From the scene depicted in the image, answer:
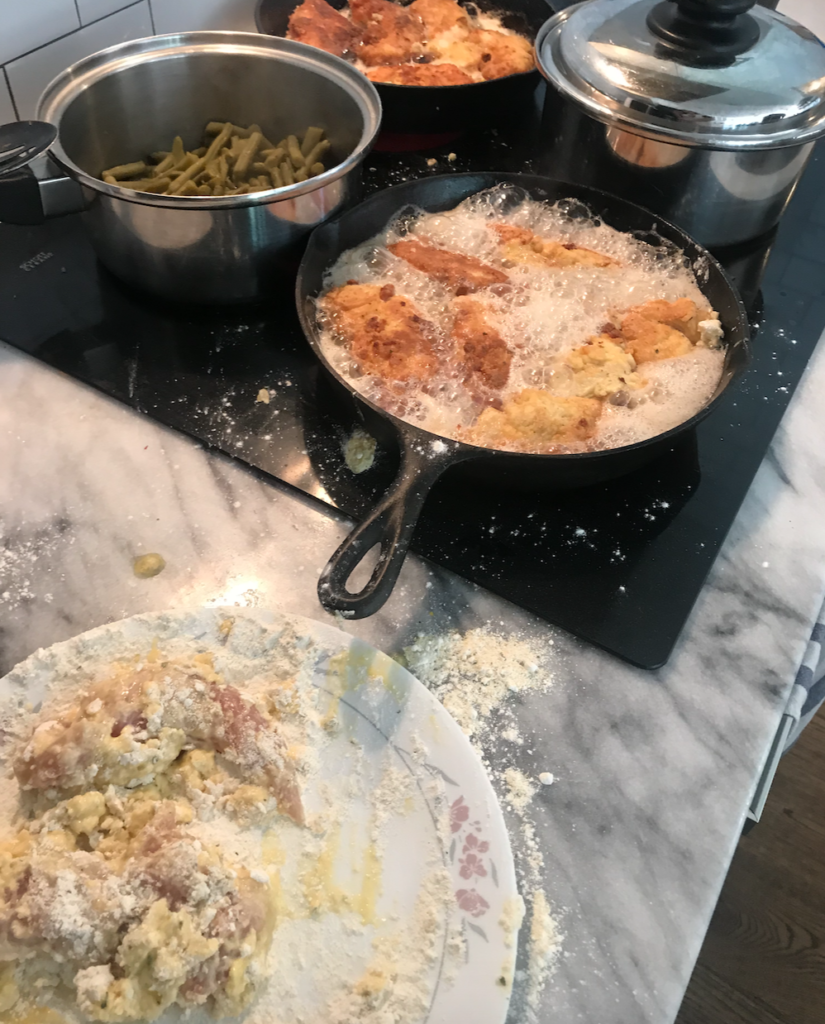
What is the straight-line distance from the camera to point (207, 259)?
81cm

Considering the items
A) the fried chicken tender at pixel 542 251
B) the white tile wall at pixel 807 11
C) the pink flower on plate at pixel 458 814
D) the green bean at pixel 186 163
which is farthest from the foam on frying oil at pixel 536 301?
the white tile wall at pixel 807 11

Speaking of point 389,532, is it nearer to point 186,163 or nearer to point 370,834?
point 370,834

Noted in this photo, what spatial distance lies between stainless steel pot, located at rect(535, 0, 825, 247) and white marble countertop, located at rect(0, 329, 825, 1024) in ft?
1.03

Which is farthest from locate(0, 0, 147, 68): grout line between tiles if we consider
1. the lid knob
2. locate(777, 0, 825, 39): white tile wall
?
locate(777, 0, 825, 39): white tile wall

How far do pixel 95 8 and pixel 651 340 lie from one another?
77cm

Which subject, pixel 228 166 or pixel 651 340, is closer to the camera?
pixel 651 340

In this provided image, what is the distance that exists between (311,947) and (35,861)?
0.16 m

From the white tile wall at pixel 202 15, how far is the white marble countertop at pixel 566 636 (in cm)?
55

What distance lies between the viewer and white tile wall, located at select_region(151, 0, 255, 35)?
1.06 meters

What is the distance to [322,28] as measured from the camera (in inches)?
44.3

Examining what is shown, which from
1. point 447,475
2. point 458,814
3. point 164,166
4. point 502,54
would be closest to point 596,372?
point 447,475

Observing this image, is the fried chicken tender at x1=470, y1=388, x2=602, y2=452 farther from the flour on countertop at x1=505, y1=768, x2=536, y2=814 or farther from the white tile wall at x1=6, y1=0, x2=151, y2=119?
the white tile wall at x1=6, y1=0, x2=151, y2=119

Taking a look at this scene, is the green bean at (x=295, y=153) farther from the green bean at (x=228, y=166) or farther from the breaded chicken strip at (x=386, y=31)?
the breaded chicken strip at (x=386, y=31)

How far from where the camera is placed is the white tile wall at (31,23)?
0.87 meters
